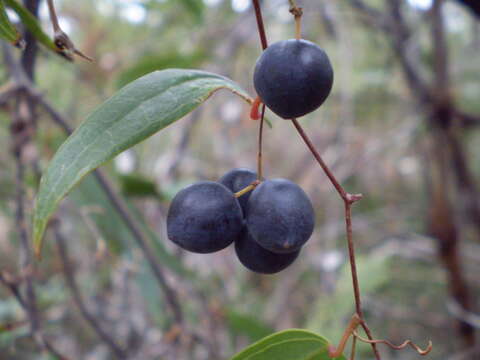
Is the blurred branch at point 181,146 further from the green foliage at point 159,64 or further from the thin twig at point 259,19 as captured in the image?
the thin twig at point 259,19

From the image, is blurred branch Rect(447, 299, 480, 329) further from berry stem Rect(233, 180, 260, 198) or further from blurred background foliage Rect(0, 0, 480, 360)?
berry stem Rect(233, 180, 260, 198)

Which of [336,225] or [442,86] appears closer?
[442,86]

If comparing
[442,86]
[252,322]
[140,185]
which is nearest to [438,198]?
[442,86]

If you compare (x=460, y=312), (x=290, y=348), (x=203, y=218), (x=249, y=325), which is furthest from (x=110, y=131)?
(x=460, y=312)

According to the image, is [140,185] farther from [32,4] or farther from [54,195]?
[54,195]

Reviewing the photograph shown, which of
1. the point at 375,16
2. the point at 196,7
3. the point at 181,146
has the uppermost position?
the point at 375,16

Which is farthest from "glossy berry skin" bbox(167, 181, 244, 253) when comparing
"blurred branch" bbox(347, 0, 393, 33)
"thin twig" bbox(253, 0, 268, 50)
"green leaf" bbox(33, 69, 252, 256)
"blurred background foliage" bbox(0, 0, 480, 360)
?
"blurred branch" bbox(347, 0, 393, 33)

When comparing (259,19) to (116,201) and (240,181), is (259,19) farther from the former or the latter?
(116,201)
